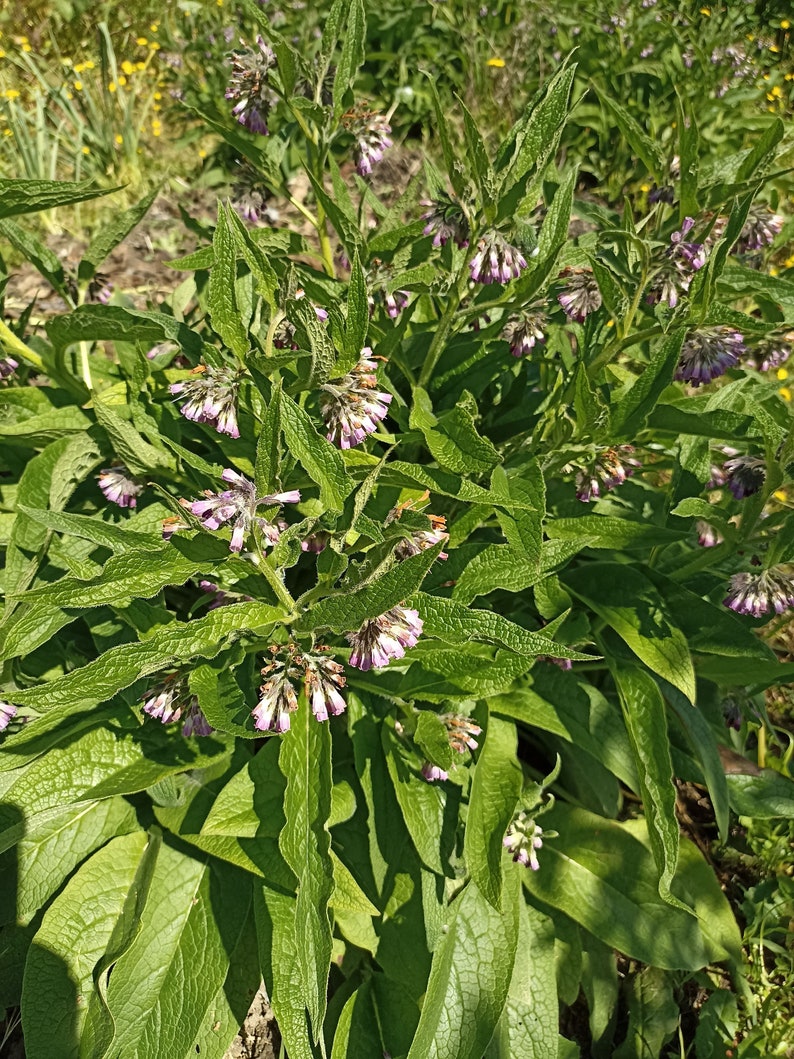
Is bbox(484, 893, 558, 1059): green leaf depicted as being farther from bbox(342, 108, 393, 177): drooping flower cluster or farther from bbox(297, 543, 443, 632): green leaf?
bbox(342, 108, 393, 177): drooping flower cluster

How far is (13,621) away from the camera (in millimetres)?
2336

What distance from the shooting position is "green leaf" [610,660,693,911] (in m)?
2.21

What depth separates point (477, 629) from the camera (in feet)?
6.53

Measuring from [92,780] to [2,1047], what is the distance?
1185 mm

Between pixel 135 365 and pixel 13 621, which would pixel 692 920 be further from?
pixel 135 365

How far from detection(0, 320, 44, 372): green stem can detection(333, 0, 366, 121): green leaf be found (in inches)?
51.8

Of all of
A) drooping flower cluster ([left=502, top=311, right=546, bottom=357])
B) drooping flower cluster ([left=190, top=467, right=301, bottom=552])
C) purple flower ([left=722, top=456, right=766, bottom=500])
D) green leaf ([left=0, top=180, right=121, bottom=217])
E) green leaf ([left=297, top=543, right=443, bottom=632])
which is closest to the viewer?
green leaf ([left=297, top=543, right=443, bottom=632])

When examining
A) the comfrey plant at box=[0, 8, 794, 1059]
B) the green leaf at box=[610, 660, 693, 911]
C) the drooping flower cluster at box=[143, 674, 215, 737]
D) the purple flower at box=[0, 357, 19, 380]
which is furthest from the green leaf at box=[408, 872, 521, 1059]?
the purple flower at box=[0, 357, 19, 380]

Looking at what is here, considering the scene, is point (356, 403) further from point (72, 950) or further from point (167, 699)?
point (72, 950)

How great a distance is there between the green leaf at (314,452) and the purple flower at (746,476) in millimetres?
1258

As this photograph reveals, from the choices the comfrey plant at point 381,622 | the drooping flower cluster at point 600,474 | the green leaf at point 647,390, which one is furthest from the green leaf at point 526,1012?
the green leaf at point 647,390

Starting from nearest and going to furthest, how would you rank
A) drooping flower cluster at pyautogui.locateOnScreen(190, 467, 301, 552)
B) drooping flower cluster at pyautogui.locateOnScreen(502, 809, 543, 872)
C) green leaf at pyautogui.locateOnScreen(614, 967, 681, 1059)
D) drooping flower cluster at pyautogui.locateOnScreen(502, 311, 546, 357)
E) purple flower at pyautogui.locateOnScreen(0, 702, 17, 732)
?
drooping flower cluster at pyautogui.locateOnScreen(190, 467, 301, 552)
purple flower at pyautogui.locateOnScreen(0, 702, 17, 732)
drooping flower cluster at pyautogui.locateOnScreen(502, 809, 543, 872)
drooping flower cluster at pyautogui.locateOnScreen(502, 311, 546, 357)
green leaf at pyautogui.locateOnScreen(614, 967, 681, 1059)

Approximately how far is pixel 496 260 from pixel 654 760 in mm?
1530

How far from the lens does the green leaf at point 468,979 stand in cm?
240
